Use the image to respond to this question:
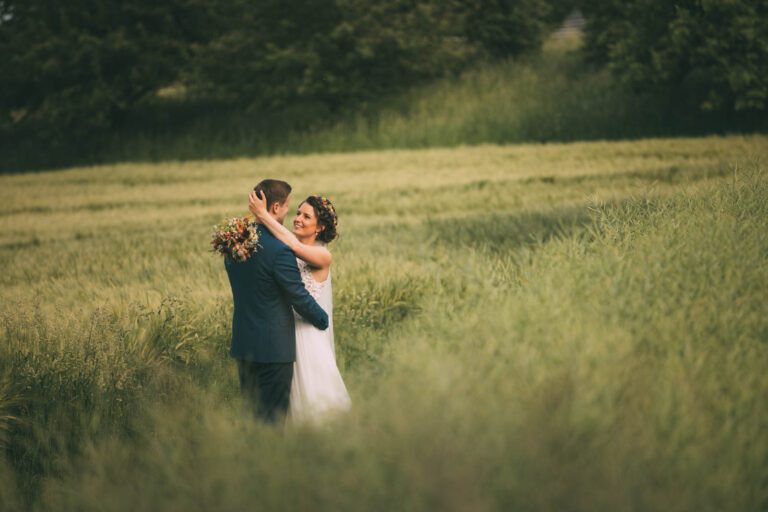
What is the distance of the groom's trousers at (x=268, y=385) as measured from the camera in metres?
4.83

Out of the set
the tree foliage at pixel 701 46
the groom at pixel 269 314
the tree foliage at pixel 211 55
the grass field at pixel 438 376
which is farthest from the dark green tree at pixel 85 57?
the groom at pixel 269 314

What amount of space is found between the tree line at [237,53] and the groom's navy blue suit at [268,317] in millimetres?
20328

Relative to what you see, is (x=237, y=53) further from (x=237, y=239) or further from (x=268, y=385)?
(x=268, y=385)

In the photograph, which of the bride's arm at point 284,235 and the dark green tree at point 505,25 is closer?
the bride's arm at point 284,235

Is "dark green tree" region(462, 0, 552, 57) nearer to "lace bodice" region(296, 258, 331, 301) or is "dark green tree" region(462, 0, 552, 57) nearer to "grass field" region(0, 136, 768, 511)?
"grass field" region(0, 136, 768, 511)

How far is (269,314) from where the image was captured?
4781 millimetres

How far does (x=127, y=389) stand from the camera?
5.71 m

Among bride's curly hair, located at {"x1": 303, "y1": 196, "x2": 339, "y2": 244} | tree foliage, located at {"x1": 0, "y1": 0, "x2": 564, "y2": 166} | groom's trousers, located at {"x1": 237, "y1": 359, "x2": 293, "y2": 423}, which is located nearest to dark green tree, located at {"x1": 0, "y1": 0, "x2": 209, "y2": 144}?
tree foliage, located at {"x1": 0, "y1": 0, "x2": 564, "y2": 166}

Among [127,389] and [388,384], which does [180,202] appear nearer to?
[127,389]

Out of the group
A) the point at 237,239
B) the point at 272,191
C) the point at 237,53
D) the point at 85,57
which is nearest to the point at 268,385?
the point at 237,239

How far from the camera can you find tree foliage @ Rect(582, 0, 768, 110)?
19688 millimetres

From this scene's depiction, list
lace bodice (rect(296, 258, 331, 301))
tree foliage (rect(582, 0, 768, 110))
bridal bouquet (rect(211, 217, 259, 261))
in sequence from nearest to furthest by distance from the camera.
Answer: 1. bridal bouquet (rect(211, 217, 259, 261))
2. lace bodice (rect(296, 258, 331, 301))
3. tree foliage (rect(582, 0, 768, 110))

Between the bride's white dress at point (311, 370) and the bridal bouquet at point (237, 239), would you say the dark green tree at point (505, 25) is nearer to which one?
the bride's white dress at point (311, 370)

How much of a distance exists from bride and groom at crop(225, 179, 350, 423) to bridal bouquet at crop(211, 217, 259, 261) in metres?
0.08
